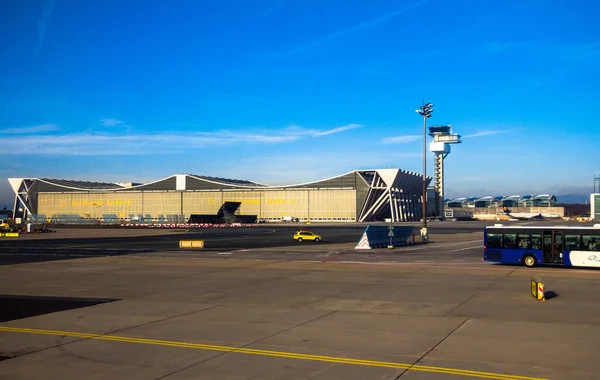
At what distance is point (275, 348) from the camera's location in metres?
13.1

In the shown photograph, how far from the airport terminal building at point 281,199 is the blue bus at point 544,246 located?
128 m

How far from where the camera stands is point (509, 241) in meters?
34.6

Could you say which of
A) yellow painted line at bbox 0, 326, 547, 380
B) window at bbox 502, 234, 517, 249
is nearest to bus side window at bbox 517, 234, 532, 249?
window at bbox 502, 234, 517, 249

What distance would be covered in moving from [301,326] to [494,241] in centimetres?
2305

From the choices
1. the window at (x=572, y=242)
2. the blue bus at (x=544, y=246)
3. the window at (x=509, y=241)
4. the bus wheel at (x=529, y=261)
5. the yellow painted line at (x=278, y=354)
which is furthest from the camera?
the window at (x=509, y=241)

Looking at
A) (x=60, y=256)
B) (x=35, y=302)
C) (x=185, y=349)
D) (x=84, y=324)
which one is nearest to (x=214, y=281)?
(x=35, y=302)

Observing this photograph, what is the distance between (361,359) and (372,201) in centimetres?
16167

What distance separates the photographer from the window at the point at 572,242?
32.4m

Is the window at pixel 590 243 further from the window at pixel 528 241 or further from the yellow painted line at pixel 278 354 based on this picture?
the yellow painted line at pixel 278 354

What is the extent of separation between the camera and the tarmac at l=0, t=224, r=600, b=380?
1141cm

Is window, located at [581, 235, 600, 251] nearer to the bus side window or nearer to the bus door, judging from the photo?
the bus door

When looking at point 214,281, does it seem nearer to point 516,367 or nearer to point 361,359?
point 361,359

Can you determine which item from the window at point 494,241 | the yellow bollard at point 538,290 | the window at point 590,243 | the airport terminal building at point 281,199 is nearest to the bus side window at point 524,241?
the window at point 494,241

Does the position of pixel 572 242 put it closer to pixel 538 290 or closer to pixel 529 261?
pixel 529 261
